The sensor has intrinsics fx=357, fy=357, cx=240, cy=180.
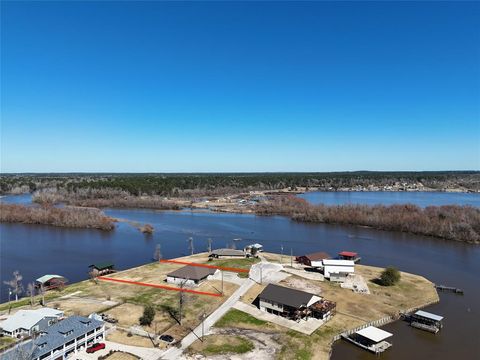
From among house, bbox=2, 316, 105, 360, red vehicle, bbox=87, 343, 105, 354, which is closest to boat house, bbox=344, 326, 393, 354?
red vehicle, bbox=87, 343, 105, 354

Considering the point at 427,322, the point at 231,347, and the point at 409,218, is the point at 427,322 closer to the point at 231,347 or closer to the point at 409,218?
the point at 231,347

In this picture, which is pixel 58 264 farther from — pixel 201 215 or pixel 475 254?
pixel 475 254

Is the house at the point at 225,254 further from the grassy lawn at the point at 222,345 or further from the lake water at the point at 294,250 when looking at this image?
the grassy lawn at the point at 222,345

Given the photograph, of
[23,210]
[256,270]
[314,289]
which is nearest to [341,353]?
[314,289]

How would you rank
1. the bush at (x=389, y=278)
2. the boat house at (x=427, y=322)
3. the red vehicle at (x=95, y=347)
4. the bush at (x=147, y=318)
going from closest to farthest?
the red vehicle at (x=95, y=347) < the bush at (x=147, y=318) < the boat house at (x=427, y=322) < the bush at (x=389, y=278)

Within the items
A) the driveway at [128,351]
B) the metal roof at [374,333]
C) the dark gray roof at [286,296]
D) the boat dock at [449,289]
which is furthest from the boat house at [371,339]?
the boat dock at [449,289]
